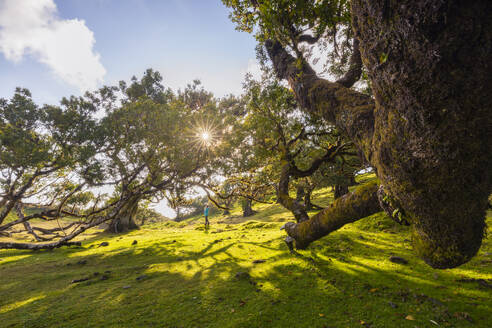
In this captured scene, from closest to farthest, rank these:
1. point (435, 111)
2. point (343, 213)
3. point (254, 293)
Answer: point (435, 111) < point (254, 293) < point (343, 213)

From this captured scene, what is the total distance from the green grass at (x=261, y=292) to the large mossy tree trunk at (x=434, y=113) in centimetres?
153

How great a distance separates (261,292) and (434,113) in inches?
210

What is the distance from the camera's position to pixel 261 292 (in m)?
5.19

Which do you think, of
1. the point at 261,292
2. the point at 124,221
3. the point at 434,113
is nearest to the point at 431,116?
the point at 434,113

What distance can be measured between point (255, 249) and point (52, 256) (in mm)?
11901

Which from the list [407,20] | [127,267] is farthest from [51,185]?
[407,20]

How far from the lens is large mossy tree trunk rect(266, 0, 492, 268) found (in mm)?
2375

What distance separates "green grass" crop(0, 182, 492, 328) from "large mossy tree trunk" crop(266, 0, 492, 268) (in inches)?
60.3

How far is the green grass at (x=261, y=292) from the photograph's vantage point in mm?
3967

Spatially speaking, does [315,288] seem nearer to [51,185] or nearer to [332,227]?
[332,227]

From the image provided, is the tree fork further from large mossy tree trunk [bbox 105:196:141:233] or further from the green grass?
large mossy tree trunk [bbox 105:196:141:233]

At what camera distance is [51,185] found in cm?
1438

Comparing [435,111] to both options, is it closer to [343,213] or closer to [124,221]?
[343,213]

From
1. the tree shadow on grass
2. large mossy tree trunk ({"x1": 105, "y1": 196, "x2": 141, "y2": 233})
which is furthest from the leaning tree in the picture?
large mossy tree trunk ({"x1": 105, "y1": 196, "x2": 141, "y2": 233})
